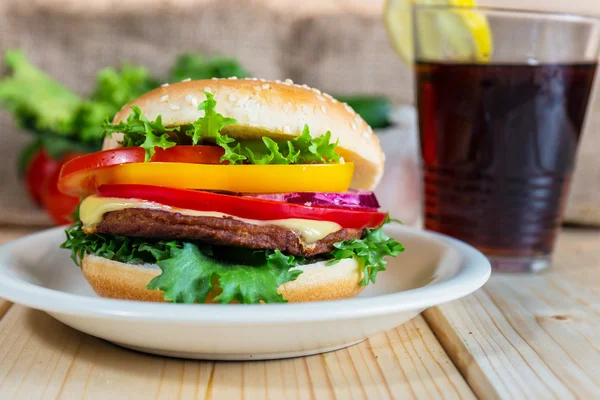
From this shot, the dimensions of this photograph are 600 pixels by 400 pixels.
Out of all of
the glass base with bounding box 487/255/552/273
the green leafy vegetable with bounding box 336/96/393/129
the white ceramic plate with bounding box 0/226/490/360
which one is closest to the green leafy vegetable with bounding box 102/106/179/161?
the white ceramic plate with bounding box 0/226/490/360

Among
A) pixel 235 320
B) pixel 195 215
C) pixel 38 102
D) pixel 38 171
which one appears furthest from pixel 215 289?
pixel 38 171

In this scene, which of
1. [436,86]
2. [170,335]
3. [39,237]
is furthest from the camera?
[436,86]

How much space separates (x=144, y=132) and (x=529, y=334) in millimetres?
936

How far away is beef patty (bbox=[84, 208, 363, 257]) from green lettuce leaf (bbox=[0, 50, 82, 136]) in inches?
61.9

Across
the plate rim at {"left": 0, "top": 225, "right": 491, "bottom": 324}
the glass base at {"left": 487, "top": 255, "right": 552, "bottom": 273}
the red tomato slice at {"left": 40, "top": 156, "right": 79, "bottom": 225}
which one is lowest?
the glass base at {"left": 487, "top": 255, "right": 552, "bottom": 273}

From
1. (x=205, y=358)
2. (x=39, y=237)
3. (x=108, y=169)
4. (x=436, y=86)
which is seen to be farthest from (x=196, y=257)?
(x=436, y=86)

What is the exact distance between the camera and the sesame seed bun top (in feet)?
4.77

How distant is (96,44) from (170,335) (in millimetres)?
2808

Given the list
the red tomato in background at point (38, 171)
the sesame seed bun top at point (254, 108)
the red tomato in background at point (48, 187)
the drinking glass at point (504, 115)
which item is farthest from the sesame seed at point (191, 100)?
the red tomato in background at point (38, 171)

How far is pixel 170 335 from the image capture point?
3.75 ft

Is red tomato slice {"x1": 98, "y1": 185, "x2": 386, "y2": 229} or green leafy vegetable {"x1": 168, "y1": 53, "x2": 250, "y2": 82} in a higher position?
red tomato slice {"x1": 98, "y1": 185, "x2": 386, "y2": 229}

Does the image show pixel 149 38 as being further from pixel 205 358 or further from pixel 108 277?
pixel 205 358

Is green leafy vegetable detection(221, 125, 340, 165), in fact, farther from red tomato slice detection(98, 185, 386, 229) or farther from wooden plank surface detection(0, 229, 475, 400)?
wooden plank surface detection(0, 229, 475, 400)

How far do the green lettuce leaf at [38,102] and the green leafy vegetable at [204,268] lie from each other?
1541 mm
